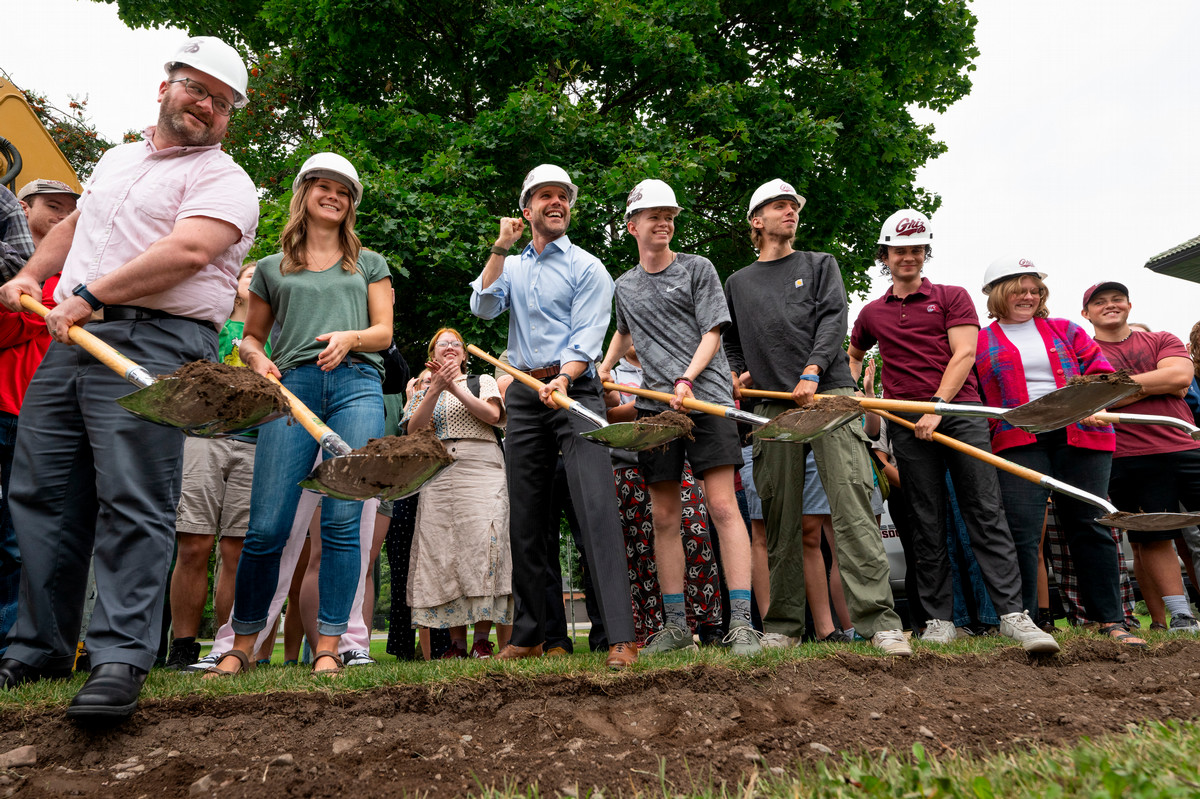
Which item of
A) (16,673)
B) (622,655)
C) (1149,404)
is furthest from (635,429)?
(1149,404)

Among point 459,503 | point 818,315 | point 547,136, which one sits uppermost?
point 547,136

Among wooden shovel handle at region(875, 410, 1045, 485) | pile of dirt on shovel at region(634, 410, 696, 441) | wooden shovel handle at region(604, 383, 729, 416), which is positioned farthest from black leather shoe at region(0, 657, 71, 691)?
wooden shovel handle at region(875, 410, 1045, 485)

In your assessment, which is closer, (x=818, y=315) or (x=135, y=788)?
(x=135, y=788)

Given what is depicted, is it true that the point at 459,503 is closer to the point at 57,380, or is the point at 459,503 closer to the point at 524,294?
the point at 524,294

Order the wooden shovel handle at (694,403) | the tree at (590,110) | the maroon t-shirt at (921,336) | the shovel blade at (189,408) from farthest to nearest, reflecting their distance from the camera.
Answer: the tree at (590,110) < the maroon t-shirt at (921,336) < the wooden shovel handle at (694,403) < the shovel blade at (189,408)

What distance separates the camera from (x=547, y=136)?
10227mm

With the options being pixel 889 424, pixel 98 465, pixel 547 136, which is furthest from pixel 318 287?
pixel 547 136

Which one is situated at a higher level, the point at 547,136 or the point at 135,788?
the point at 547,136

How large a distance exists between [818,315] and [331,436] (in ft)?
9.39

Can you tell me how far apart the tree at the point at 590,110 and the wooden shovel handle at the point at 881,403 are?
5.01 metres

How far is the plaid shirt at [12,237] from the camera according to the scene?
13.0 ft

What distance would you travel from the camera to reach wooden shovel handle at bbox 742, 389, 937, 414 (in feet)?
13.6

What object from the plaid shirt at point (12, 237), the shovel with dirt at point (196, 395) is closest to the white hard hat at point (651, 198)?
the shovel with dirt at point (196, 395)

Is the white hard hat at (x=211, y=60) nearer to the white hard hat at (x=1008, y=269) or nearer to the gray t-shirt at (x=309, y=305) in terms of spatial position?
the gray t-shirt at (x=309, y=305)
